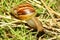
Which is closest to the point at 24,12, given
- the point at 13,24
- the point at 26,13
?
the point at 26,13

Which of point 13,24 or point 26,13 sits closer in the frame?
point 26,13

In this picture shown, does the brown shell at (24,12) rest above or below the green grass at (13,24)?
above

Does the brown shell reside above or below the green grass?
above

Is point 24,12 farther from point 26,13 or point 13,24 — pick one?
point 13,24

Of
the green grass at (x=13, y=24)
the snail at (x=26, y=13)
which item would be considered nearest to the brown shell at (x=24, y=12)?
the snail at (x=26, y=13)

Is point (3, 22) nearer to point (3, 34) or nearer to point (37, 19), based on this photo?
point (3, 34)

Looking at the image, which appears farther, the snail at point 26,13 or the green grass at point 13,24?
the green grass at point 13,24

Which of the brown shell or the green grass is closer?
the brown shell

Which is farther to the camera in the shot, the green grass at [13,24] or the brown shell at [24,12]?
the green grass at [13,24]

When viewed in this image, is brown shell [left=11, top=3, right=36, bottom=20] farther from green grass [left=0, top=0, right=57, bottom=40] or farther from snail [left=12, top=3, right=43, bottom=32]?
green grass [left=0, top=0, right=57, bottom=40]

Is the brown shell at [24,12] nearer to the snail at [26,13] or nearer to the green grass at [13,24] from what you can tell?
the snail at [26,13]

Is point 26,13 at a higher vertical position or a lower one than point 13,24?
higher

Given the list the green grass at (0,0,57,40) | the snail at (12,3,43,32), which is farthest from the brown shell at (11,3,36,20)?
the green grass at (0,0,57,40)
